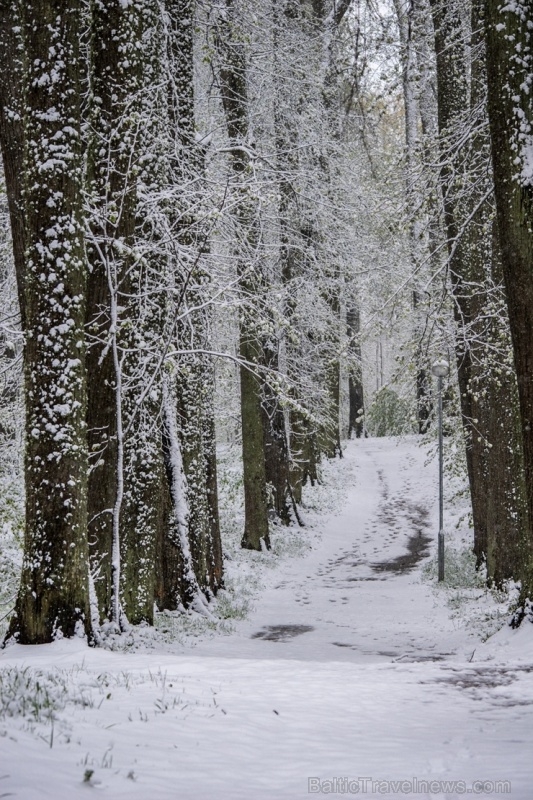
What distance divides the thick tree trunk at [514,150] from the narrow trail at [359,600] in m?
4.27

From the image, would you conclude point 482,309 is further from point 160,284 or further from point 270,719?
point 270,719

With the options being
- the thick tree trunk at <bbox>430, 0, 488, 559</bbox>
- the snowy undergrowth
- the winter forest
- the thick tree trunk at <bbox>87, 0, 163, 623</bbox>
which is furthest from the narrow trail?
the thick tree trunk at <bbox>430, 0, 488, 559</bbox>

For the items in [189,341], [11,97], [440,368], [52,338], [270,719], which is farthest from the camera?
[440,368]

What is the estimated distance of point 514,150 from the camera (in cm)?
548

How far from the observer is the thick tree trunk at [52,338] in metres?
6.18

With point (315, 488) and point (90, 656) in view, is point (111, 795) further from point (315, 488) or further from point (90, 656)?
point (315, 488)

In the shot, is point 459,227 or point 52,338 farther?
point 459,227

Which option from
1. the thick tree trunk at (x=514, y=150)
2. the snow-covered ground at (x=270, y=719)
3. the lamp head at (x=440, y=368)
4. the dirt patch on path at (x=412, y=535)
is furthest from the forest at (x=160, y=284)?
the dirt patch on path at (x=412, y=535)

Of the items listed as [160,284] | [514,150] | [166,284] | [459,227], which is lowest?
[160,284]

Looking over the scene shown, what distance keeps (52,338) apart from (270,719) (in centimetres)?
373

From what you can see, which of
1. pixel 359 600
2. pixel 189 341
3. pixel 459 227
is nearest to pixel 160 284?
pixel 189 341

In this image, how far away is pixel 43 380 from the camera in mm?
6309

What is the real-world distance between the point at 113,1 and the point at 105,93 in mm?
978

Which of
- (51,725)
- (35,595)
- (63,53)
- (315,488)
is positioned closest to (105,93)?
(63,53)
